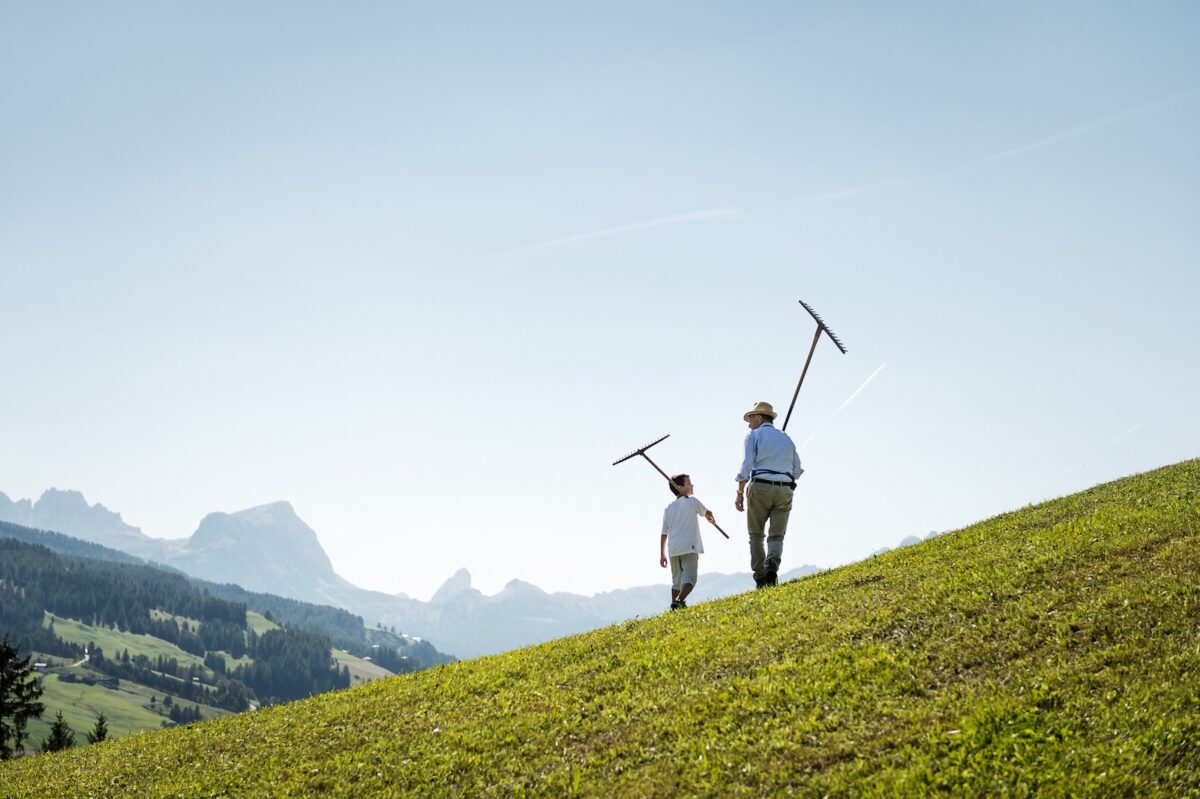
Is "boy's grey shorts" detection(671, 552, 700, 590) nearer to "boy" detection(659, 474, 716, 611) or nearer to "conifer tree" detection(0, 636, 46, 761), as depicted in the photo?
"boy" detection(659, 474, 716, 611)

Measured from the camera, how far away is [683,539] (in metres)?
24.0

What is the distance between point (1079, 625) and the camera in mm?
11641

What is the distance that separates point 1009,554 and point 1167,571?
3.64m

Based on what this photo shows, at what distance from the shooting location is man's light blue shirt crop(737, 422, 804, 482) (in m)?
21.0

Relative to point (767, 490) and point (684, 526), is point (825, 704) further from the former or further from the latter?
point (684, 526)

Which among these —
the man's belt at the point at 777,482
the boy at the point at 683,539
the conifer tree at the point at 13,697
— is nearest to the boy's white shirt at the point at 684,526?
the boy at the point at 683,539

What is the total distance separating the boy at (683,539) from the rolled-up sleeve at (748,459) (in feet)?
9.39

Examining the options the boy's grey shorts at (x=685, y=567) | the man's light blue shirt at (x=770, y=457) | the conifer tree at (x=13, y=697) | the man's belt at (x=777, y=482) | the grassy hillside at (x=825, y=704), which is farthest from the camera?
the conifer tree at (x=13, y=697)

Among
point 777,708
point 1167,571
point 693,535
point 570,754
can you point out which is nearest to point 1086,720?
point 777,708

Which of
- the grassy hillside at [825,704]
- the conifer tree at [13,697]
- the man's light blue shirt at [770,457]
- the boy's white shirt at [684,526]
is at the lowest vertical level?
the conifer tree at [13,697]

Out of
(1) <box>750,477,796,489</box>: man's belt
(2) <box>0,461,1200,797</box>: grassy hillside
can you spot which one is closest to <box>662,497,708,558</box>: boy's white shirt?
(1) <box>750,477,796,489</box>: man's belt

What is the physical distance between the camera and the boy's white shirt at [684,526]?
2398 cm

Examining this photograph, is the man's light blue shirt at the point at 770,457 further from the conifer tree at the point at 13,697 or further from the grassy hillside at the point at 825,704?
the conifer tree at the point at 13,697

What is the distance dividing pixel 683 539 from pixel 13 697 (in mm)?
Result: 60737
